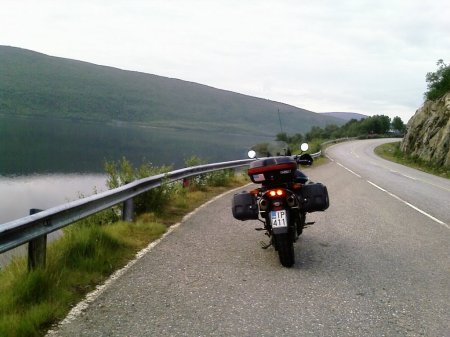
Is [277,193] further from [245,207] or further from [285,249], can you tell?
[285,249]

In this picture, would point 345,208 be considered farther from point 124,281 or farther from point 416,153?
point 416,153

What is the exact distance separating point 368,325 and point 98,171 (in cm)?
3026

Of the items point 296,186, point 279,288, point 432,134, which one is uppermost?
point 432,134

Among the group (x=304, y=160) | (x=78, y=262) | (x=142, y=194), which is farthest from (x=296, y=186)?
(x=142, y=194)

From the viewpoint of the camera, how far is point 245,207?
246 inches

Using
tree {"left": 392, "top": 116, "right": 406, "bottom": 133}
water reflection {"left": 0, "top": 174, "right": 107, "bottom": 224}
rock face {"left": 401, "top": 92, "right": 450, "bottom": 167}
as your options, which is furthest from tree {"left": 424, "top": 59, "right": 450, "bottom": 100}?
tree {"left": 392, "top": 116, "right": 406, "bottom": 133}

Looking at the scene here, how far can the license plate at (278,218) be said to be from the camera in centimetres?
572

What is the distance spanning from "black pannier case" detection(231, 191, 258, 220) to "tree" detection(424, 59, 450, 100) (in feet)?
137

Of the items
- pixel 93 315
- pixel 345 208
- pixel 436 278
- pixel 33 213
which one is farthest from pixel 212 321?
pixel 345 208

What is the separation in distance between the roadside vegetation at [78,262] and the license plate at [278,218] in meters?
1.96

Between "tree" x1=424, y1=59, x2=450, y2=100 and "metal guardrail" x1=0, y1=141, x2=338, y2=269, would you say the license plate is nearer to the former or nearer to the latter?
"metal guardrail" x1=0, y1=141, x2=338, y2=269

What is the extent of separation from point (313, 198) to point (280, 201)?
0.59 metres

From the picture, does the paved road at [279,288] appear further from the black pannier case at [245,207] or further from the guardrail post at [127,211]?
the guardrail post at [127,211]

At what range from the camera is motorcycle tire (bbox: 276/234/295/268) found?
5738 millimetres
